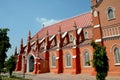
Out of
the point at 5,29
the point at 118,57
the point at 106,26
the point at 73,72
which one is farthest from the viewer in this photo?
the point at 5,29

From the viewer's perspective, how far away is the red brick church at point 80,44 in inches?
1067

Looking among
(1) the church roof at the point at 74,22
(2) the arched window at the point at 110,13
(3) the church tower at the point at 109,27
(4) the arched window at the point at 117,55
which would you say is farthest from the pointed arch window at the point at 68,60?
(2) the arched window at the point at 110,13

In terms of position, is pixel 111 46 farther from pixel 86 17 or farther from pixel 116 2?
pixel 86 17

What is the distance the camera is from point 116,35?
26469 mm

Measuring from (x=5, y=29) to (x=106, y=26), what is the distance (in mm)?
27887

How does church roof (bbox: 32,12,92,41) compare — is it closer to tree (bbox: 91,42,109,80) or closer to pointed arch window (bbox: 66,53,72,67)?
pointed arch window (bbox: 66,53,72,67)

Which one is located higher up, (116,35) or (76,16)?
(76,16)

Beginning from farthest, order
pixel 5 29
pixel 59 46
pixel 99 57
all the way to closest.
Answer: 1. pixel 5 29
2. pixel 59 46
3. pixel 99 57

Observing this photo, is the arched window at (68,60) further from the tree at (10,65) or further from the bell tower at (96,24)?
the tree at (10,65)

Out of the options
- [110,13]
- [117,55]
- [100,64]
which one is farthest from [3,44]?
[100,64]

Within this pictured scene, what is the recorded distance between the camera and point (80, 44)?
35.2 m

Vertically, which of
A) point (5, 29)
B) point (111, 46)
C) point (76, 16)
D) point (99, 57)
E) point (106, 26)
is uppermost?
point (76, 16)

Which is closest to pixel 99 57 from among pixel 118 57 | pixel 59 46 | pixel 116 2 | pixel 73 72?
pixel 118 57

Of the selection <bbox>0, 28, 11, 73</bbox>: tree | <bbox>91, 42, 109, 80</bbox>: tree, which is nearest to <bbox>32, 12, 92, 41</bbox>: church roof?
<bbox>0, 28, 11, 73</bbox>: tree
